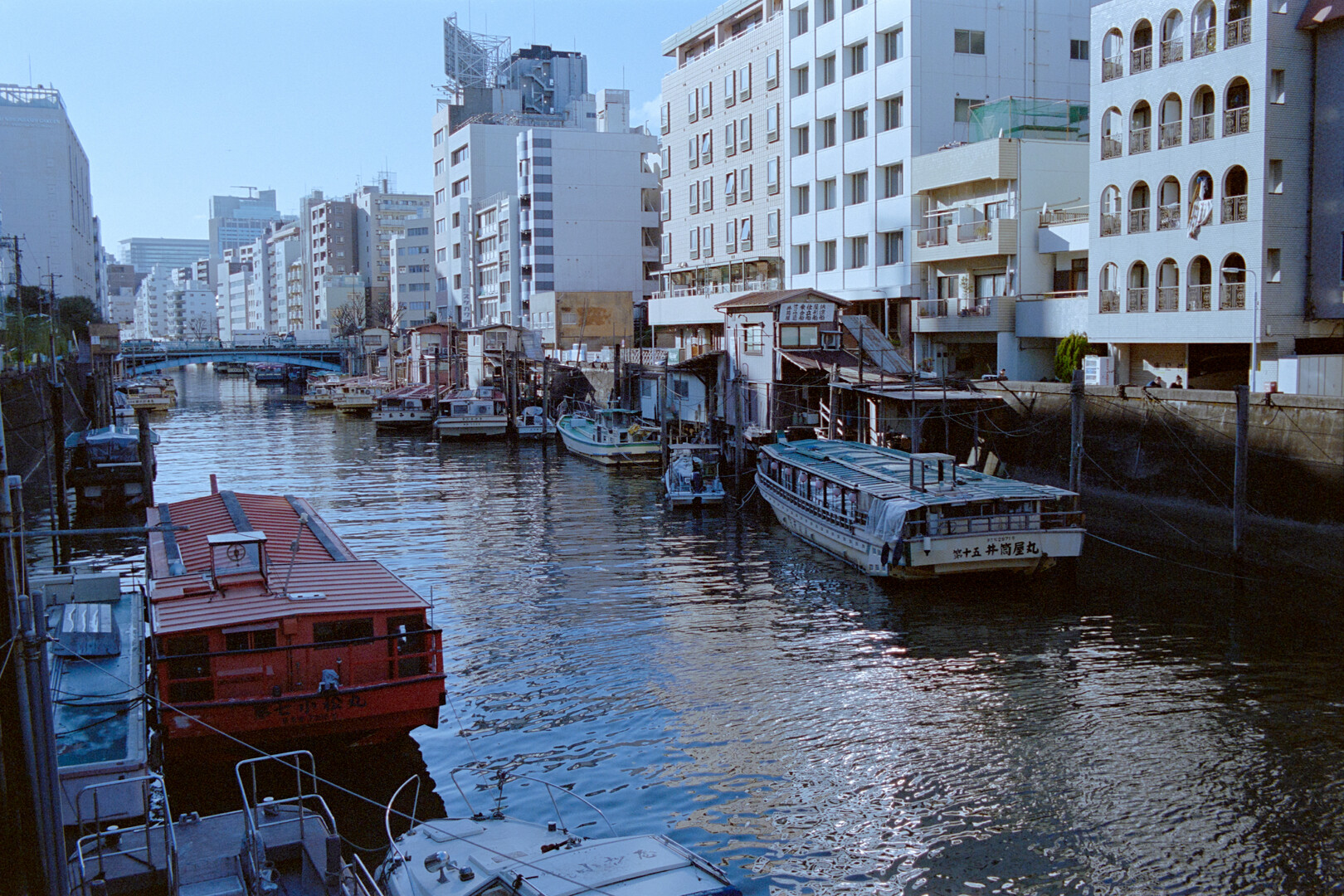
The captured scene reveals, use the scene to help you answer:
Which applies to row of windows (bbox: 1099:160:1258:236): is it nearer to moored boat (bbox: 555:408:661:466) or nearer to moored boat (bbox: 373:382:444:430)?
moored boat (bbox: 555:408:661:466)

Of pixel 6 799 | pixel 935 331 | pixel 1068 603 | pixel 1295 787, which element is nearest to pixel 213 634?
pixel 6 799

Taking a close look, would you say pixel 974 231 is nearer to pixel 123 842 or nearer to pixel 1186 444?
pixel 1186 444

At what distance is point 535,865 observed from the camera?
12.0 metres

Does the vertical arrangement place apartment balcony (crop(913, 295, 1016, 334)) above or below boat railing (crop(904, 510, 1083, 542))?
above

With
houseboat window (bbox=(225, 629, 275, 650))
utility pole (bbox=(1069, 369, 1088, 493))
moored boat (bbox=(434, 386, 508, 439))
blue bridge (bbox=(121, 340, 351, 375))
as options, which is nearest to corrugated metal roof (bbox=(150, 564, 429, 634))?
houseboat window (bbox=(225, 629, 275, 650))

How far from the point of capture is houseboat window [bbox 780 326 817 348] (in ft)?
168

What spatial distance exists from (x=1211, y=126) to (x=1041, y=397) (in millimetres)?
10471

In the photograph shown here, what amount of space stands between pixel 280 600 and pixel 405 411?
67173mm

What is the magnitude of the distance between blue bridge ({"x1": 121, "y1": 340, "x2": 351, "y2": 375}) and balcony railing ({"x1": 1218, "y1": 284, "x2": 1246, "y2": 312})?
110 meters

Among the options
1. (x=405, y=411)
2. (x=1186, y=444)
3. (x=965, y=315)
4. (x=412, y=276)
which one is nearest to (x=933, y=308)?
(x=965, y=315)

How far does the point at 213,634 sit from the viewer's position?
17766mm

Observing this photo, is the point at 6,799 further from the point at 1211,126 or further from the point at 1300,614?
the point at 1211,126

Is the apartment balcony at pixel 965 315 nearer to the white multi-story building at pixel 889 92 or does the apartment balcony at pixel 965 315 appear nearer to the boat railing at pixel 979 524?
the white multi-story building at pixel 889 92

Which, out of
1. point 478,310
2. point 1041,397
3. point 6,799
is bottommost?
point 6,799
